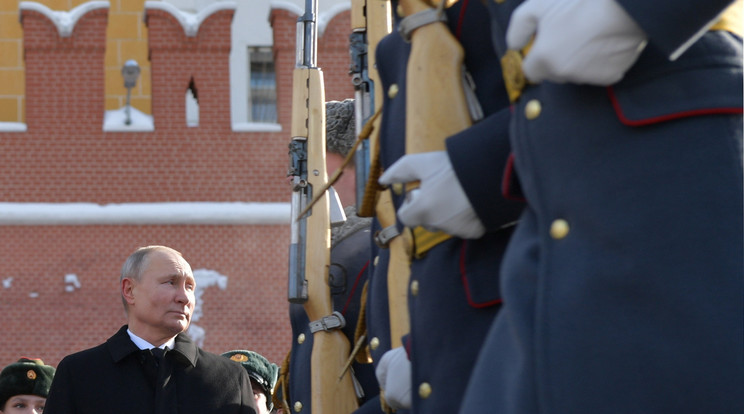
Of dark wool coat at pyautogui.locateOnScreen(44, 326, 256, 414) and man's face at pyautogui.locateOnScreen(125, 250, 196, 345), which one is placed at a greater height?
man's face at pyautogui.locateOnScreen(125, 250, 196, 345)

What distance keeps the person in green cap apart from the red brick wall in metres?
7.22

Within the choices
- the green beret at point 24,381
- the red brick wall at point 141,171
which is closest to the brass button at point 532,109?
the green beret at point 24,381

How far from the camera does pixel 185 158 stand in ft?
41.2

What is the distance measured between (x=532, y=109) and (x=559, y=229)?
0.51 feet

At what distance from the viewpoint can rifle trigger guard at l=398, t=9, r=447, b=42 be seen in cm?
217

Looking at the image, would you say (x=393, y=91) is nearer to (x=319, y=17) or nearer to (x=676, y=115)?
Answer: (x=676, y=115)

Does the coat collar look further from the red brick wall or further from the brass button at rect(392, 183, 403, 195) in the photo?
the red brick wall

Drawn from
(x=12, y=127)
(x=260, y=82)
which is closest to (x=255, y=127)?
Result: (x=12, y=127)

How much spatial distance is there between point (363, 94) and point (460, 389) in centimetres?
152

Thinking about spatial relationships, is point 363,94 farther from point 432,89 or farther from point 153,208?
point 153,208

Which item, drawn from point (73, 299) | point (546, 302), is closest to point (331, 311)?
point (546, 302)

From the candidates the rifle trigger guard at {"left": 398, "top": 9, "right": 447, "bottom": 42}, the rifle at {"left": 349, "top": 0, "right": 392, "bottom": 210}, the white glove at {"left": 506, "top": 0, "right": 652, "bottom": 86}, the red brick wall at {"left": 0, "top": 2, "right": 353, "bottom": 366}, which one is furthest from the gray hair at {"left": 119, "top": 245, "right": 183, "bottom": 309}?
the red brick wall at {"left": 0, "top": 2, "right": 353, "bottom": 366}

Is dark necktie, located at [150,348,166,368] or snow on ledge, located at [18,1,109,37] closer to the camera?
dark necktie, located at [150,348,166,368]

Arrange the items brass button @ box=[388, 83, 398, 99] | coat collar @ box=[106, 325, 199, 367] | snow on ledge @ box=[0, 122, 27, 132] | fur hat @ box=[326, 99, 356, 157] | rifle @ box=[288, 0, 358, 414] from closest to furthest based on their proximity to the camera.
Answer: brass button @ box=[388, 83, 398, 99] < coat collar @ box=[106, 325, 199, 367] < rifle @ box=[288, 0, 358, 414] < fur hat @ box=[326, 99, 356, 157] < snow on ledge @ box=[0, 122, 27, 132]
